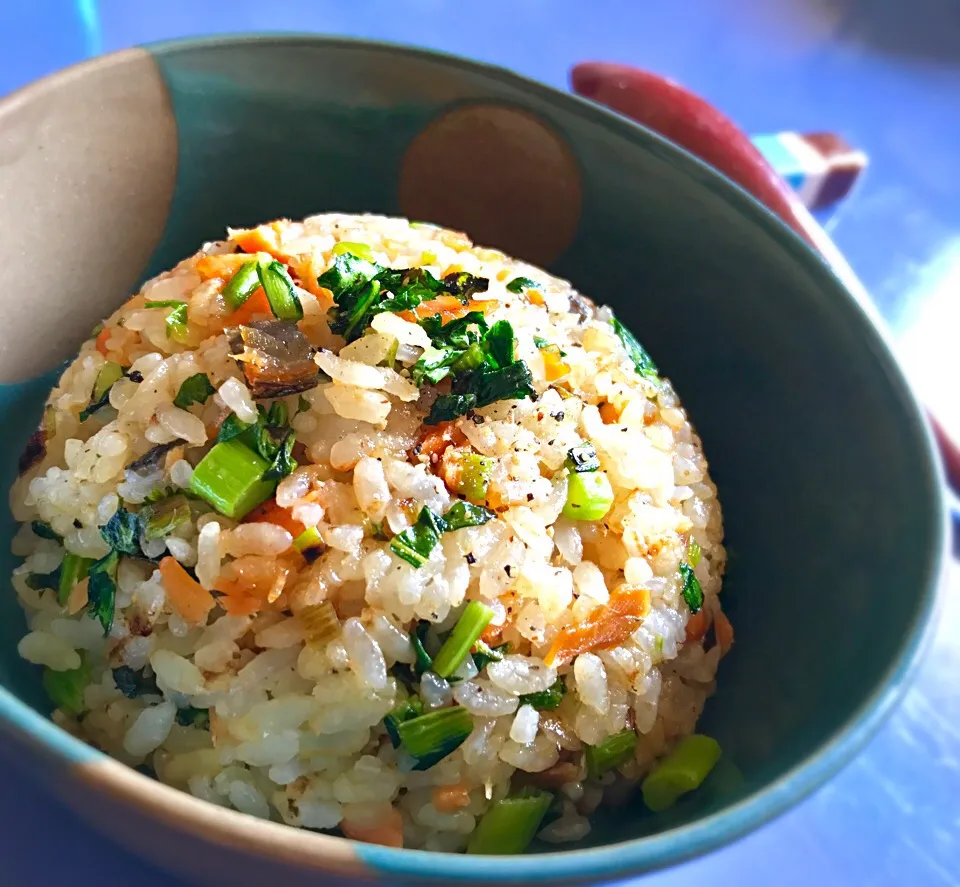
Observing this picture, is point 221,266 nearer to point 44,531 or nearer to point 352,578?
point 44,531

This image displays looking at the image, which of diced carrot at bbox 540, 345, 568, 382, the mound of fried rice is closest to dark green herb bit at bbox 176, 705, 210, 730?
the mound of fried rice

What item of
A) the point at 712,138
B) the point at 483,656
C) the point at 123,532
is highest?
the point at 712,138

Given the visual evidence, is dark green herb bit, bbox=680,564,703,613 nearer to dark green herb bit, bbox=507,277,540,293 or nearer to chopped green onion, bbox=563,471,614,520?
chopped green onion, bbox=563,471,614,520

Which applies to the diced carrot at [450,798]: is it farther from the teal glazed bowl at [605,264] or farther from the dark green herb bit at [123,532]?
the dark green herb bit at [123,532]

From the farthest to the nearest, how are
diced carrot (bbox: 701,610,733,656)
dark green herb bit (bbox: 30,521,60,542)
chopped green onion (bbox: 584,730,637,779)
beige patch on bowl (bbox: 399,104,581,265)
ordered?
beige patch on bowl (bbox: 399,104,581,265) → diced carrot (bbox: 701,610,733,656) → dark green herb bit (bbox: 30,521,60,542) → chopped green onion (bbox: 584,730,637,779)

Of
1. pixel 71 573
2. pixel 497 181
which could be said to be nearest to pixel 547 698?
pixel 71 573
